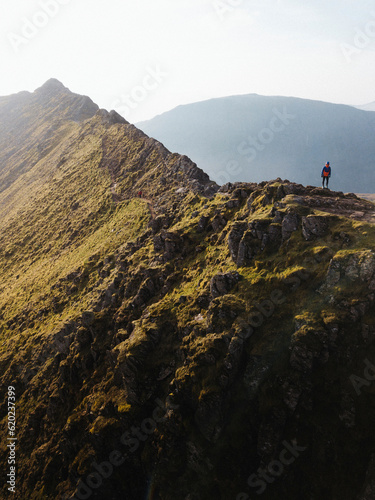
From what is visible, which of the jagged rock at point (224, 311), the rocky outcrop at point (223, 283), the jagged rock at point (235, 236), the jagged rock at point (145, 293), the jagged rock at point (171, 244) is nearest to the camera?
the jagged rock at point (224, 311)

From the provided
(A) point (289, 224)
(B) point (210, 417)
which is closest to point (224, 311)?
(B) point (210, 417)

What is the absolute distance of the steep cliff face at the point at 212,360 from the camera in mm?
20125

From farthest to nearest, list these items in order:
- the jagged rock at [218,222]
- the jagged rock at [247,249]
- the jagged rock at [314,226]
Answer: the jagged rock at [218,222], the jagged rock at [247,249], the jagged rock at [314,226]

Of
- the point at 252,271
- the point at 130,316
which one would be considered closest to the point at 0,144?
the point at 130,316

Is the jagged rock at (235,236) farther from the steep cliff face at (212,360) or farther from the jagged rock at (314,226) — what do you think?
the jagged rock at (314,226)

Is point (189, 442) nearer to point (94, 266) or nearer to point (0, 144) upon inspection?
point (94, 266)

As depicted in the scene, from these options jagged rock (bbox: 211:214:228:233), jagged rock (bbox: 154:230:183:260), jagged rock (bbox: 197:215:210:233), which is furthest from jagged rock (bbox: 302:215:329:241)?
jagged rock (bbox: 154:230:183:260)

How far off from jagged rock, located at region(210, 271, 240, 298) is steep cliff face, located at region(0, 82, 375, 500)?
14 centimetres

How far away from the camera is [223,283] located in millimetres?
28812

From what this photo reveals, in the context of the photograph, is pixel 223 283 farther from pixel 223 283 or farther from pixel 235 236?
pixel 235 236

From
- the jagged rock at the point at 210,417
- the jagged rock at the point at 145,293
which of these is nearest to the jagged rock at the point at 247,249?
the jagged rock at the point at 145,293

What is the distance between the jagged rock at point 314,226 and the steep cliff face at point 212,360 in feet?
0.44

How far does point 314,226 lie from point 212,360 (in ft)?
51.6

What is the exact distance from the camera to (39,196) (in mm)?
104250
